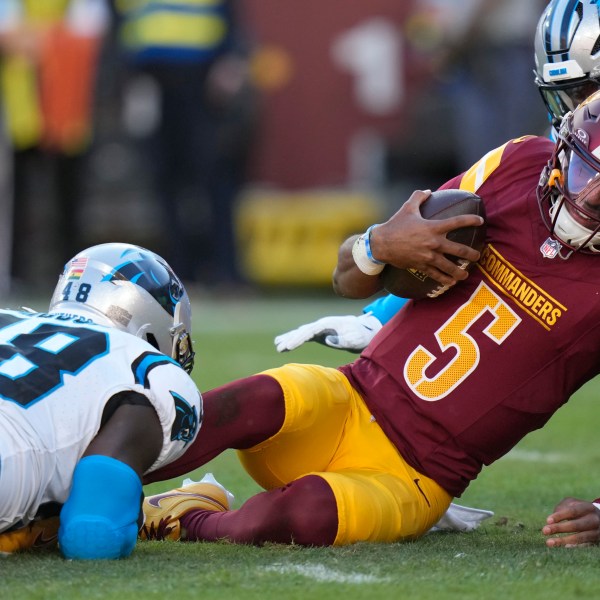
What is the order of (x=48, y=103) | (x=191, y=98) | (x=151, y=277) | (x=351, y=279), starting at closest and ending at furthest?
(x=151, y=277)
(x=351, y=279)
(x=191, y=98)
(x=48, y=103)

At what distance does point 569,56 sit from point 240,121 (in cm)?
665

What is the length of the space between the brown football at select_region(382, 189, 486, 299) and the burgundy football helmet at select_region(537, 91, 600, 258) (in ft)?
0.53

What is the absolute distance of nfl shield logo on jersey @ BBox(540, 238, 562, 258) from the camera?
3.21 meters

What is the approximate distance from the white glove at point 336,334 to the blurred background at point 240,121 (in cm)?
474

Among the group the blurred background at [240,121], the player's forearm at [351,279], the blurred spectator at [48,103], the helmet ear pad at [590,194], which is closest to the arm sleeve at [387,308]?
the player's forearm at [351,279]

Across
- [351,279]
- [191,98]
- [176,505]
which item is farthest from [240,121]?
[176,505]

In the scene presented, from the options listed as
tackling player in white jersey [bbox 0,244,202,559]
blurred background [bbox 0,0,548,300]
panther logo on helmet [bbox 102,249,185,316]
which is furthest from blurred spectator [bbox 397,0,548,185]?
tackling player in white jersey [bbox 0,244,202,559]

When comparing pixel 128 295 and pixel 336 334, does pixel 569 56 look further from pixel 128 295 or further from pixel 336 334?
pixel 128 295

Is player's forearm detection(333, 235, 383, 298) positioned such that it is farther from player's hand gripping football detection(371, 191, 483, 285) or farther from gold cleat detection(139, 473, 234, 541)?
gold cleat detection(139, 473, 234, 541)

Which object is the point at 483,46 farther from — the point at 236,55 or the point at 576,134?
the point at 576,134

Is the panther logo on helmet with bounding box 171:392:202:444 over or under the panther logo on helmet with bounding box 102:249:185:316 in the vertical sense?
under

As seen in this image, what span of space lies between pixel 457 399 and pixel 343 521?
41 cm

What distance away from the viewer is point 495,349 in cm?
325

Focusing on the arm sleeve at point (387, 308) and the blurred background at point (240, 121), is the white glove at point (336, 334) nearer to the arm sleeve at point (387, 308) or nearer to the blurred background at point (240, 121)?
the arm sleeve at point (387, 308)
